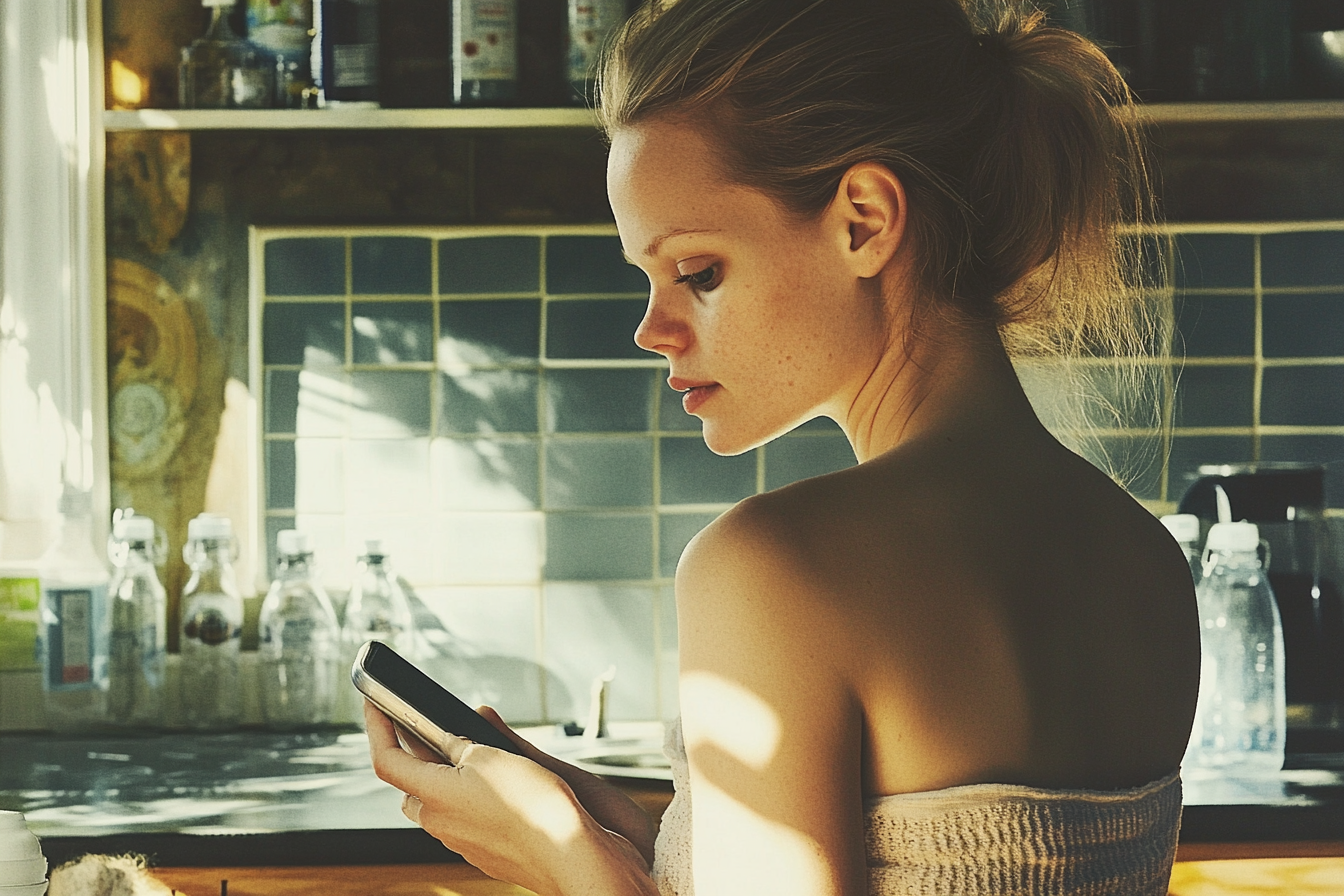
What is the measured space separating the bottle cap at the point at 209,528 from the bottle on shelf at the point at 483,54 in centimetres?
67

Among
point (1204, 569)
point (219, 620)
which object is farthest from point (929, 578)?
point (219, 620)

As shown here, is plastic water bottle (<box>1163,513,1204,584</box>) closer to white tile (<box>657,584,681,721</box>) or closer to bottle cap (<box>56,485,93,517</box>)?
white tile (<box>657,584,681,721</box>)

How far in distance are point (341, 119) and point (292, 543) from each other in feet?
1.91

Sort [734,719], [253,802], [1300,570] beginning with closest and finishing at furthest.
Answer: [734,719], [253,802], [1300,570]

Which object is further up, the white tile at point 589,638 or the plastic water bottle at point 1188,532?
the plastic water bottle at point 1188,532

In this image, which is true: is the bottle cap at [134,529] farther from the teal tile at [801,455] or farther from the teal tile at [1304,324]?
the teal tile at [1304,324]

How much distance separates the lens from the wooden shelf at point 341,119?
1.67 meters

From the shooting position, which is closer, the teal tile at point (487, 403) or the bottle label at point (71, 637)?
the bottle label at point (71, 637)

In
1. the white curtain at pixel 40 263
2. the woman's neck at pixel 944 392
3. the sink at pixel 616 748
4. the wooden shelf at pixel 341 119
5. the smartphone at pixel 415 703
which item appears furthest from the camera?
the white curtain at pixel 40 263

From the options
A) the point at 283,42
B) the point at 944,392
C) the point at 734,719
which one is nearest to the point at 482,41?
the point at 283,42

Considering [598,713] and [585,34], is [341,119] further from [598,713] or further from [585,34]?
[598,713]

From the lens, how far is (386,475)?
6.18 ft

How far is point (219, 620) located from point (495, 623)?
393mm

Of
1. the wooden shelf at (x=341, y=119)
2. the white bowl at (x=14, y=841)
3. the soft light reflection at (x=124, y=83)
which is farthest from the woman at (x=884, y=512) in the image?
the soft light reflection at (x=124, y=83)
